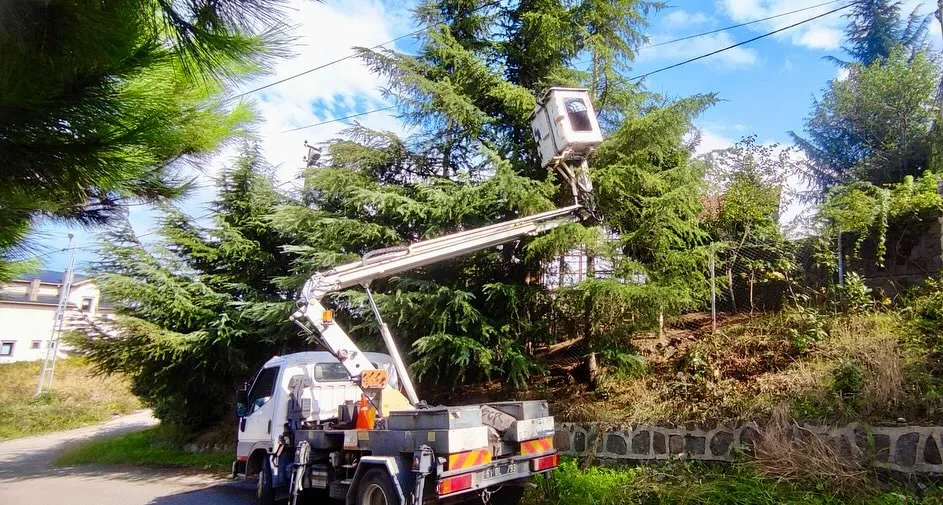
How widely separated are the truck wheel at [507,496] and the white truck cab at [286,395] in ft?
7.66

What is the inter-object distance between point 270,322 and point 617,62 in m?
7.77

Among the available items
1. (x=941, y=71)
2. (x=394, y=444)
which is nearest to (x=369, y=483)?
(x=394, y=444)

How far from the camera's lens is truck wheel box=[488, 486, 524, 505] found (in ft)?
21.9

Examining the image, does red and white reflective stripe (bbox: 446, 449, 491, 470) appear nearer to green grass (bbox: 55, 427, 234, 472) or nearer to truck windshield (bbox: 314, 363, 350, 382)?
truck windshield (bbox: 314, 363, 350, 382)

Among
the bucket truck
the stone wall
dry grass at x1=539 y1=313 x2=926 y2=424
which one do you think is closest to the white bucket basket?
the bucket truck

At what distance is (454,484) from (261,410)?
13.8ft

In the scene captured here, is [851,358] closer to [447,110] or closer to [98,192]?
[447,110]

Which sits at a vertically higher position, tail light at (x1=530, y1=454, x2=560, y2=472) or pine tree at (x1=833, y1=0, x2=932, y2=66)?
pine tree at (x1=833, y1=0, x2=932, y2=66)

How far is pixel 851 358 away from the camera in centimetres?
645

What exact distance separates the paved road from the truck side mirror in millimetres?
1408

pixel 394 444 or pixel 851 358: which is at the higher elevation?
pixel 851 358

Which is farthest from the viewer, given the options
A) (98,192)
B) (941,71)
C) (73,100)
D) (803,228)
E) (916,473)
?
(941,71)

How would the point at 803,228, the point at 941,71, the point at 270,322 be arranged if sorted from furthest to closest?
the point at 941,71 < the point at 270,322 < the point at 803,228

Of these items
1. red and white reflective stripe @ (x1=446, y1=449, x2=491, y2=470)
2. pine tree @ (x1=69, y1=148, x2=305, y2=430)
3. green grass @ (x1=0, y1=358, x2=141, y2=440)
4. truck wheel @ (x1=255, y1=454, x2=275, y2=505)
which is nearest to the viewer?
red and white reflective stripe @ (x1=446, y1=449, x2=491, y2=470)
